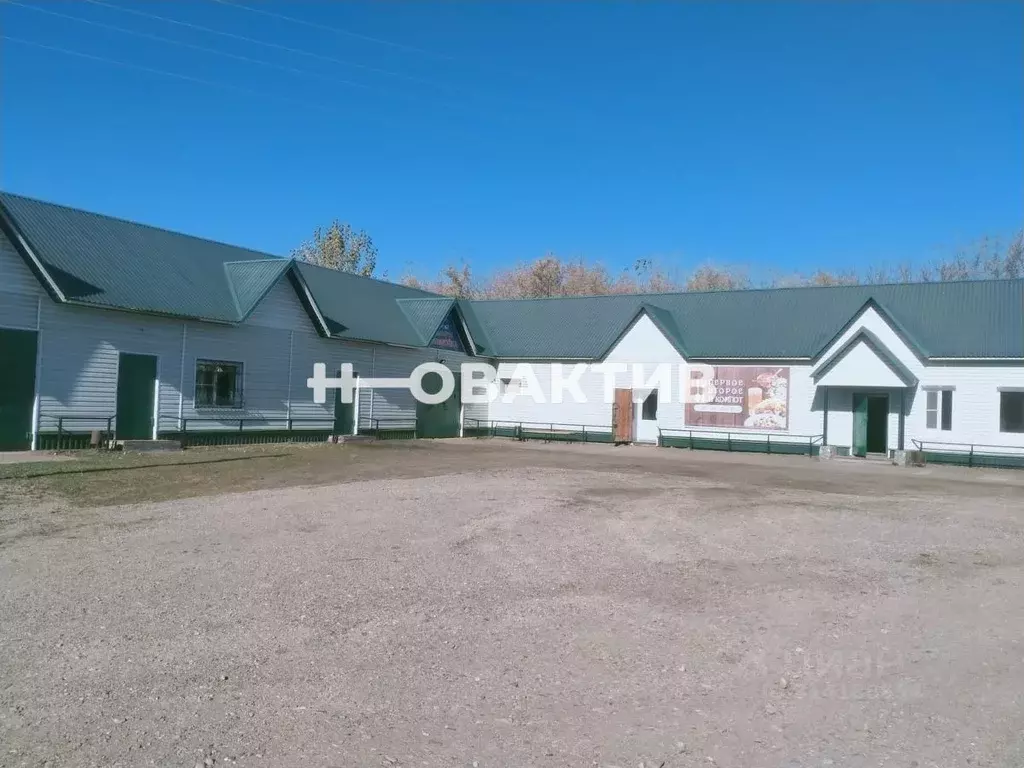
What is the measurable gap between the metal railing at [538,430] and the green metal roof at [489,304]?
283cm

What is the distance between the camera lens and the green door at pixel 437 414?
100 ft

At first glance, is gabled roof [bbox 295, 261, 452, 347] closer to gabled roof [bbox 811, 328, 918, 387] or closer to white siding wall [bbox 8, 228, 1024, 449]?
white siding wall [bbox 8, 228, 1024, 449]

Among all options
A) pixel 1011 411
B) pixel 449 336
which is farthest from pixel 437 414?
pixel 1011 411

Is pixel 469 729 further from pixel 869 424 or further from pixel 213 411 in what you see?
pixel 869 424

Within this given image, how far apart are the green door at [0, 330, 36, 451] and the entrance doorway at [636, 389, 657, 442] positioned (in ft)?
65.7

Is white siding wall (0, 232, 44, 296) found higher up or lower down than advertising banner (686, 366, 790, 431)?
higher up

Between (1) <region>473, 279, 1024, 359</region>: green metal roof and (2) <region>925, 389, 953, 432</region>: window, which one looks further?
(1) <region>473, 279, 1024, 359</region>: green metal roof

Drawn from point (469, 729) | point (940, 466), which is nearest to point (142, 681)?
point (469, 729)

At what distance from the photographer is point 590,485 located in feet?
52.3

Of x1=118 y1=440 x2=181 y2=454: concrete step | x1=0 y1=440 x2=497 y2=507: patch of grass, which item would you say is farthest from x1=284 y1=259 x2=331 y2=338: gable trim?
x1=118 y1=440 x2=181 y2=454: concrete step

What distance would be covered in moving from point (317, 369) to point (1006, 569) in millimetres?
A: 20577

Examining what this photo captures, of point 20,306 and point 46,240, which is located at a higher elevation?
point 46,240

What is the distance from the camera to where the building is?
18.9 m

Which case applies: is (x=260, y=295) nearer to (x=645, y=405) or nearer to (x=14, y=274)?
(x=14, y=274)
